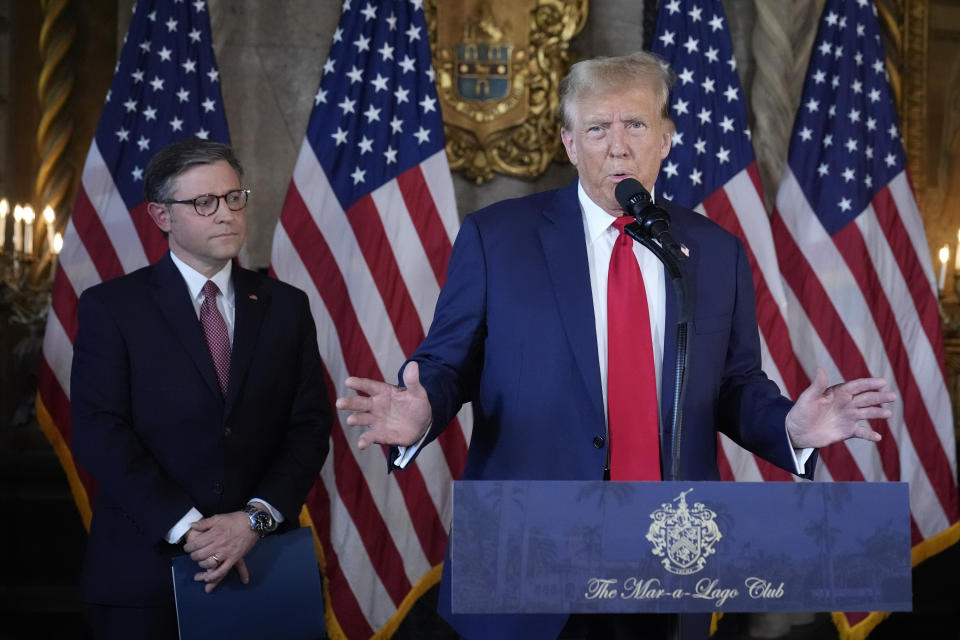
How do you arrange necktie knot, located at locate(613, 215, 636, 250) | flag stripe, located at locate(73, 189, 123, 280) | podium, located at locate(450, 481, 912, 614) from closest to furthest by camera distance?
podium, located at locate(450, 481, 912, 614) < necktie knot, located at locate(613, 215, 636, 250) < flag stripe, located at locate(73, 189, 123, 280)

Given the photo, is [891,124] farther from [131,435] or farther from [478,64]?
[131,435]

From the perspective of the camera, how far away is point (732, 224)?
4.40 m

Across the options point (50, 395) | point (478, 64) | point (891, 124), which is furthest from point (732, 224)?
point (50, 395)

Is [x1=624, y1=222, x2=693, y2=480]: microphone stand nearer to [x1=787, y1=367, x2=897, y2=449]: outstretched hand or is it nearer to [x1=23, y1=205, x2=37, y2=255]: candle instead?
[x1=787, y1=367, x2=897, y2=449]: outstretched hand

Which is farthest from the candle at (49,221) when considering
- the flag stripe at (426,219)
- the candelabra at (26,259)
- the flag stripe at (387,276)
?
the flag stripe at (426,219)

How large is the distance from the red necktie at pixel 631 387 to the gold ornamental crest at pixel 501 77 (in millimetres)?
2718

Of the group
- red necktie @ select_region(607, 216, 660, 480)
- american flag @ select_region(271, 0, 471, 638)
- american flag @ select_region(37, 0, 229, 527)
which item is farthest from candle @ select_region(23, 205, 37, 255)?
red necktie @ select_region(607, 216, 660, 480)

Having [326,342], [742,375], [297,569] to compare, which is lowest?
[297,569]

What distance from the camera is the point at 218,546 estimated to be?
8.59 feet

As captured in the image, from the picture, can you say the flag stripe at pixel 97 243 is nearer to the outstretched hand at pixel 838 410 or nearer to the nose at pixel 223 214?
the nose at pixel 223 214

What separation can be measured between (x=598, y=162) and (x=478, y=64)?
263cm

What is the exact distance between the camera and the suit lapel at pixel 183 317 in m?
2.84

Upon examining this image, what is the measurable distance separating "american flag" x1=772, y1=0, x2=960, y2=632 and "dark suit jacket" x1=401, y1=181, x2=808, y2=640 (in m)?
2.31

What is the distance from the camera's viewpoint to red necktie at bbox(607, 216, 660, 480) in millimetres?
2035
